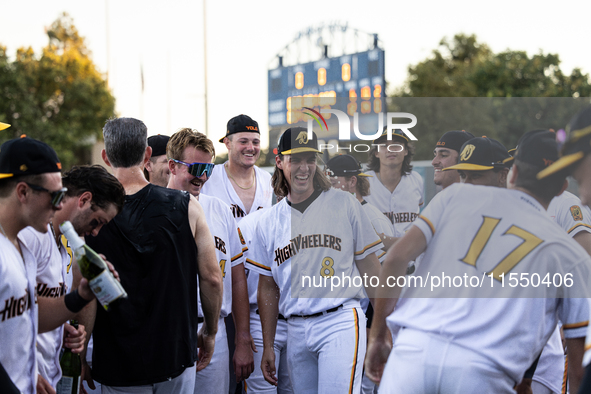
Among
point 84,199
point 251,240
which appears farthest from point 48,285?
point 251,240

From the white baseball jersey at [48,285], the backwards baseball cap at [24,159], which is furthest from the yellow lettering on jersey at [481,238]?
the white baseball jersey at [48,285]

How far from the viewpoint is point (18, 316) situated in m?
2.28

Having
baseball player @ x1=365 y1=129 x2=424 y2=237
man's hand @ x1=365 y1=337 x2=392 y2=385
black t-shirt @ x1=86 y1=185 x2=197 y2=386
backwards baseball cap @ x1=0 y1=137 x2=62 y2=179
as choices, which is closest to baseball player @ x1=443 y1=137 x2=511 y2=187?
baseball player @ x1=365 y1=129 x2=424 y2=237

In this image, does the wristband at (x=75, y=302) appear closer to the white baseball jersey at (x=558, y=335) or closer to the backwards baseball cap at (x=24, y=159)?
the backwards baseball cap at (x=24, y=159)

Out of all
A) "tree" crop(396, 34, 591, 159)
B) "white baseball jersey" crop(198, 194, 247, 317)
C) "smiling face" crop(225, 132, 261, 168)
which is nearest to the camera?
"white baseball jersey" crop(198, 194, 247, 317)

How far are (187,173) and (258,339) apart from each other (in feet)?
4.78

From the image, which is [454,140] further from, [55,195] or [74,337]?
[74,337]

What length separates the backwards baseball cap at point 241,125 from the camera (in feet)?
17.3

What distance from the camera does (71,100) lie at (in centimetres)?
2991

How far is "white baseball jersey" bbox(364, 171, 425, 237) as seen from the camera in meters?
3.57

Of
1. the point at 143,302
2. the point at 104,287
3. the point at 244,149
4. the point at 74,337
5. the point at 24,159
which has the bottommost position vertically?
the point at 74,337

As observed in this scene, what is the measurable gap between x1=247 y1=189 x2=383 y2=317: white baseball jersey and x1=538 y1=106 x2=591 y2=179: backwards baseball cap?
1.58m

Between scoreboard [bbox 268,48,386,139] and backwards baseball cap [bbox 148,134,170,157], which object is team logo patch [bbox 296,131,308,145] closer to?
backwards baseball cap [bbox 148,134,170,157]

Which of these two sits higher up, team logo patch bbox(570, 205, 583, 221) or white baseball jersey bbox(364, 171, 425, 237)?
white baseball jersey bbox(364, 171, 425, 237)
